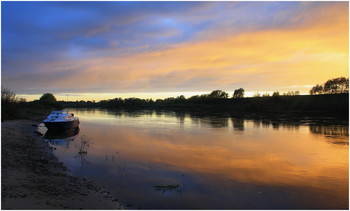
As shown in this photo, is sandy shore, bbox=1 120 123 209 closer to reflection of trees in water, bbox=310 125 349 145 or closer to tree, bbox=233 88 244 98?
reflection of trees in water, bbox=310 125 349 145

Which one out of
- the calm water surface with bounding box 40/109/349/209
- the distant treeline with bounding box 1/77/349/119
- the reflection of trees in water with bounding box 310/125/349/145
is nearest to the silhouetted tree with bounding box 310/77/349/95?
the distant treeline with bounding box 1/77/349/119

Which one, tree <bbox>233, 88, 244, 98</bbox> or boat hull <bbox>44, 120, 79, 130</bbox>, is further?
tree <bbox>233, 88, 244, 98</bbox>

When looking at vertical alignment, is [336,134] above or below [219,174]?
above

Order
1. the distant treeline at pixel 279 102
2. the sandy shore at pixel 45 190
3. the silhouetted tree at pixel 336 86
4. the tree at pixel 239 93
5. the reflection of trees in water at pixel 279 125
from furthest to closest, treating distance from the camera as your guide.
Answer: the tree at pixel 239 93, the silhouetted tree at pixel 336 86, the distant treeline at pixel 279 102, the reflection of trees in water at pixel 279 125, the sandy shore at pixel 45 190

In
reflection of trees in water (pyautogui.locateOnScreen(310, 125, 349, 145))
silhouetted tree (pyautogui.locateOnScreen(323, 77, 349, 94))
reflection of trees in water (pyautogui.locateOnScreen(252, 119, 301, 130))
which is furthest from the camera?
silhouetted tree (pyautogui.locateOnScreen(323, 77, 349, 94))

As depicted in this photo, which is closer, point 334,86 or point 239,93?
point 334,86

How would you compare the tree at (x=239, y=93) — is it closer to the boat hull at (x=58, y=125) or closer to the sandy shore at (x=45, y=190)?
the boat hull at (x=58, y=125)

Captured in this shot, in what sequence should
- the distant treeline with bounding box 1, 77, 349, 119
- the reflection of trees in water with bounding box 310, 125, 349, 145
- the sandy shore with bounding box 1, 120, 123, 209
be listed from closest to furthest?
the sandy shore with bounding box 1, 120, 123, 209
the reflection of trees in water with bounding box 310, 125, 349, 145
the distant treeline with bounding box 1, 77, 349, 119

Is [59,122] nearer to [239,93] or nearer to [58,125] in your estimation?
[58,125]

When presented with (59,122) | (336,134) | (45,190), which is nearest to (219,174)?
(45,190)

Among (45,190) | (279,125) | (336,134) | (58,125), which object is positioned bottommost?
(336,134)

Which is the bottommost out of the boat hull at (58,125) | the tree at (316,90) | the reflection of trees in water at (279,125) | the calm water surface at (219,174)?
the calm water surface at (219,174)

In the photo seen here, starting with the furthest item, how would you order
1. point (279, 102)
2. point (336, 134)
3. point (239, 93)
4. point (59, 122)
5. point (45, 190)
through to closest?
point (239, 93) < point (279, 102) < point (59, 122) < point (336, 134) < point (45, 190)

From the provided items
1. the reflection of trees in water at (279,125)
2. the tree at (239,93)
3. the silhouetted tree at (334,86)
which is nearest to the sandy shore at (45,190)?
the reflection of trees in water at (279,125)
